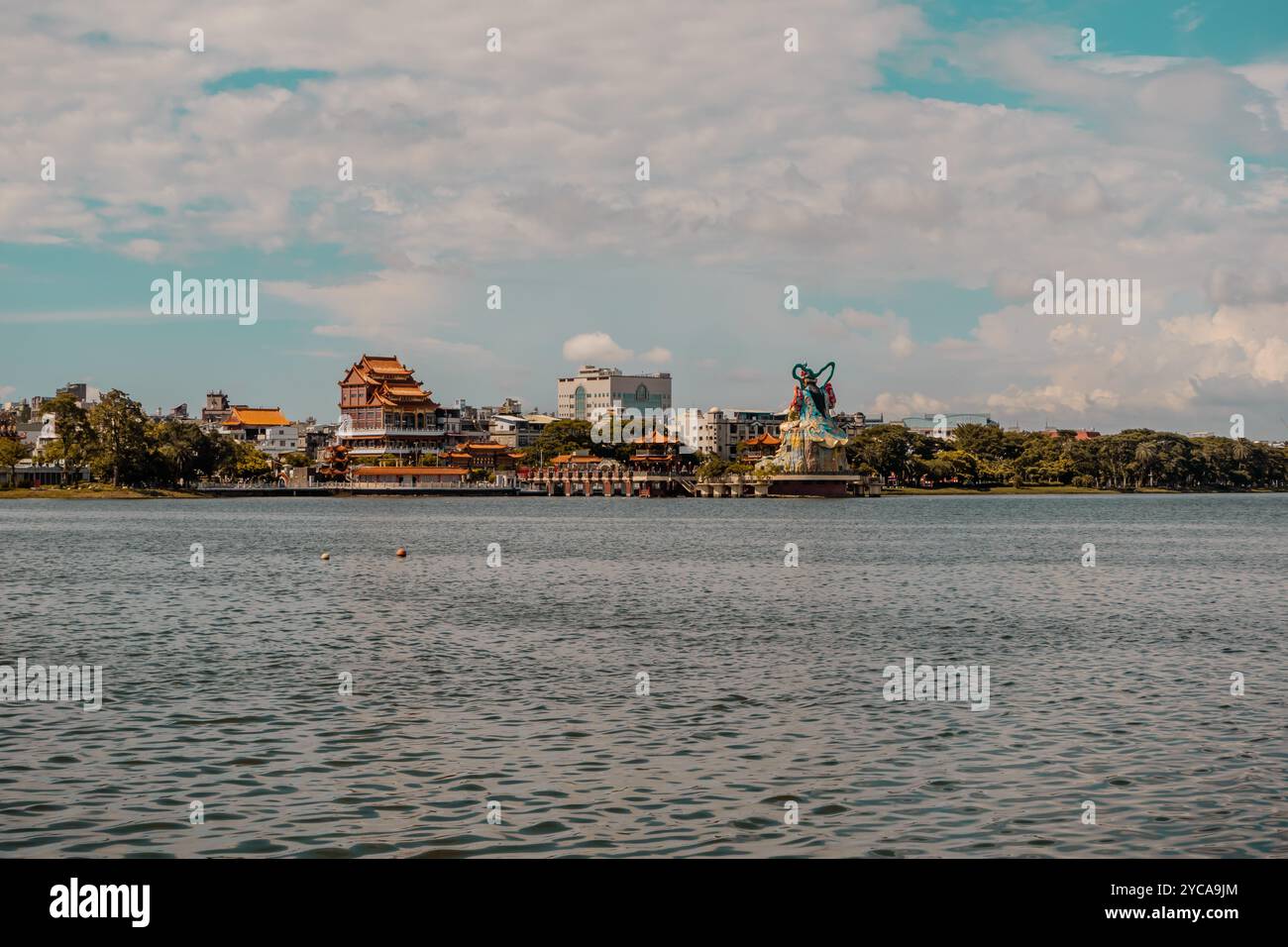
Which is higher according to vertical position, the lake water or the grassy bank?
the grassy bank

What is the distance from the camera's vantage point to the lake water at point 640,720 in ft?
49.0

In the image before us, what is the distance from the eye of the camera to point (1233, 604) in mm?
45125

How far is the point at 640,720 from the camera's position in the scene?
21.8 metres

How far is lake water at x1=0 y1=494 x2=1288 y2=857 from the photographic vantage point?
1495 cm

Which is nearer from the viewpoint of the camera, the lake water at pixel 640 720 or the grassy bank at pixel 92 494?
the lake water at pixel 640 720

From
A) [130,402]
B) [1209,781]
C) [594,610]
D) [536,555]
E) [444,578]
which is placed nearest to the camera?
[1209,781]

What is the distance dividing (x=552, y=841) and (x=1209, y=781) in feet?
30.8

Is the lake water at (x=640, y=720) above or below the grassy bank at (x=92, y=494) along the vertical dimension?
below

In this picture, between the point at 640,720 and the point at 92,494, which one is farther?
the point at 92,494

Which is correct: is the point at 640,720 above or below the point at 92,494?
below

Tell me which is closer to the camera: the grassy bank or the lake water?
the lake water
